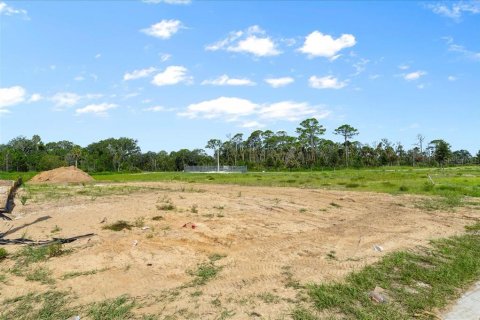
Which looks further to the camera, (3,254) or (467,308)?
(3,254)

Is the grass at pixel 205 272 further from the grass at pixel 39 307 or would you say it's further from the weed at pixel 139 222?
the weed at pixel 139 222

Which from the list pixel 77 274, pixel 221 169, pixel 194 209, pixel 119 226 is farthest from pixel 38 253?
pixel 221 169

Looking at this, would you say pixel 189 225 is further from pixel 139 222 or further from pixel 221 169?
pixel 221 169

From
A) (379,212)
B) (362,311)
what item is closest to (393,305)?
(362,311)

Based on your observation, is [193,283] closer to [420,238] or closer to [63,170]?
[420,238]

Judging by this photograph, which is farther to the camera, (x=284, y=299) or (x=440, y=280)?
(x=440, y=280)

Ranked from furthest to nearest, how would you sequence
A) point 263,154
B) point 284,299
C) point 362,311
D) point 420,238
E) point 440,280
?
point 263,154
point 420,238
point 440,280
point 284,299
point 362,311

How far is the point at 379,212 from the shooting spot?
15562mm

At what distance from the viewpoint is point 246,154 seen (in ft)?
390

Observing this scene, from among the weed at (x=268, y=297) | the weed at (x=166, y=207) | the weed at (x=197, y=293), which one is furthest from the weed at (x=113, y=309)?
the weed at (x=166, y=207)

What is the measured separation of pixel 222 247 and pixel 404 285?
4249 millimetres

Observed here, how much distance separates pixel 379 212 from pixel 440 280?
872cm

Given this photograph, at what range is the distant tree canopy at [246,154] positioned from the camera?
93.2 meters

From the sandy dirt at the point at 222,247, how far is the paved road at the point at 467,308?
6.40 ft
